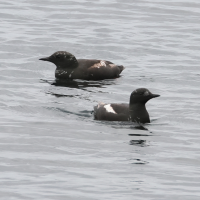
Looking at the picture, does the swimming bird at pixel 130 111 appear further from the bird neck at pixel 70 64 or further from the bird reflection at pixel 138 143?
the bird neck at pixel 70 64

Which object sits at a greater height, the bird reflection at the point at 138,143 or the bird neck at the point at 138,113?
the bird neck at the point at 138,113

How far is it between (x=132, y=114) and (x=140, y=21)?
46.5 feet

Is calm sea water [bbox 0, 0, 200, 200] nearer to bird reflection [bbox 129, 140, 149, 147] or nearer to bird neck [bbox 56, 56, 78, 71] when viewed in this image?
bird reflection [bbox 129, 140, 149, 147]

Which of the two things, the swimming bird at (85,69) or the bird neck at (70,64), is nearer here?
the swimming bird at (85,69)

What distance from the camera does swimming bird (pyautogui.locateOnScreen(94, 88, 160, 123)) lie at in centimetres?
1736

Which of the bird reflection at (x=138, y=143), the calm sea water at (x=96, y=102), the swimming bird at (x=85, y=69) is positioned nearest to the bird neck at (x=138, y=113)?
the calm sea water at (x=96, y=102)

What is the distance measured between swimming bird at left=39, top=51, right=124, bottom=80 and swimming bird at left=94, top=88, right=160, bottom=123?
201 inches

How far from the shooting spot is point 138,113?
57.2 ft

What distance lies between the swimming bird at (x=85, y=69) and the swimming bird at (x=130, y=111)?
5.11 m

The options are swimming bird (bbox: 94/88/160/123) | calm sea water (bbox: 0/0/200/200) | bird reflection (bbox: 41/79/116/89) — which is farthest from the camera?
bird reflection (bbox: 41/79/116/89)

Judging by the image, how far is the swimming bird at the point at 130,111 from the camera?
57.0 ft

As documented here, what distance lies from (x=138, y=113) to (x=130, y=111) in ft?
0.57

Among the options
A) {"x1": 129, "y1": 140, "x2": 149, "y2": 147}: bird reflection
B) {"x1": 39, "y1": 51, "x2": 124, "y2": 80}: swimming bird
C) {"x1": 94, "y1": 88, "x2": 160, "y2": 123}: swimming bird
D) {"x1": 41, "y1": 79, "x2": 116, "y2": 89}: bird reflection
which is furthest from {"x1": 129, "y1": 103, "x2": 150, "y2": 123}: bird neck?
{"x1": 39, "y1": 51, "x2": 124, "y2": 80}: swimming bird

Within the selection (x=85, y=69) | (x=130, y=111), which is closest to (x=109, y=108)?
(x=130, y=111)
